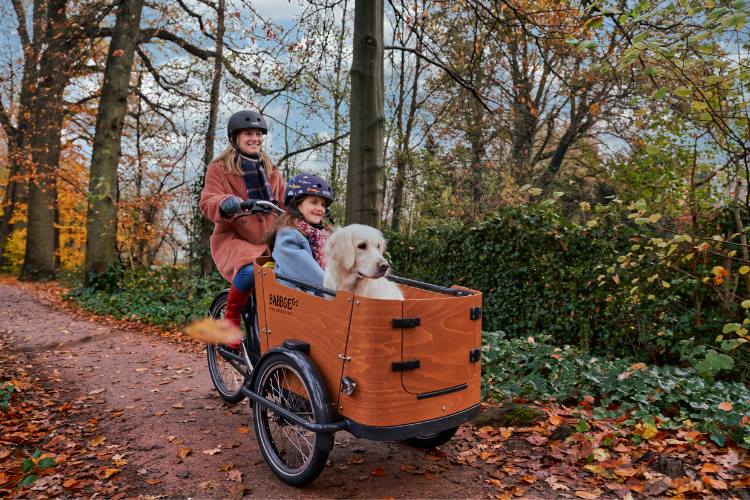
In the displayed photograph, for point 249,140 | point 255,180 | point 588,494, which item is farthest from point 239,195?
point 588,494

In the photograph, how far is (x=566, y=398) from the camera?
414 centimetres

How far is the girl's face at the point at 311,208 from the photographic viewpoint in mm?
3428

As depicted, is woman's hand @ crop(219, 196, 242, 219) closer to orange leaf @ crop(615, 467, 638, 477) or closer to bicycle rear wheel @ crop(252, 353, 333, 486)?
bicycle rear wheel @ crop(252, 353, 333, 486)

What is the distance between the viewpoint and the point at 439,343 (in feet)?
8.59

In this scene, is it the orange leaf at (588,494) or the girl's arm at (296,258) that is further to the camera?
the girl's arm at (296,258)

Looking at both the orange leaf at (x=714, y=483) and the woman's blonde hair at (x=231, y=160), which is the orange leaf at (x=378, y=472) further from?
the woman's blonde hair at (x=231, y=160)

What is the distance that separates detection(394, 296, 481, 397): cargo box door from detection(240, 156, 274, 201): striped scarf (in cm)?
197

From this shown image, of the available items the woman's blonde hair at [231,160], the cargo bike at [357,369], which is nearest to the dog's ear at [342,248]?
the cargo bike at [357,369]

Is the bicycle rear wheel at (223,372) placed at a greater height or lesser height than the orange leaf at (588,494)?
greater

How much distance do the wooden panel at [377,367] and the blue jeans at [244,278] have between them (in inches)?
58.6

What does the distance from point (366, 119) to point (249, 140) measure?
1959mm

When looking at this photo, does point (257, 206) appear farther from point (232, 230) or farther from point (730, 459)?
point (730, 459)

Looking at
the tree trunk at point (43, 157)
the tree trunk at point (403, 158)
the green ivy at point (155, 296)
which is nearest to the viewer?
the green ivy at point (155, 296)

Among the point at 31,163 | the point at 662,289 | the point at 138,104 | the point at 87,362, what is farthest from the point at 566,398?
the point at 138,104
